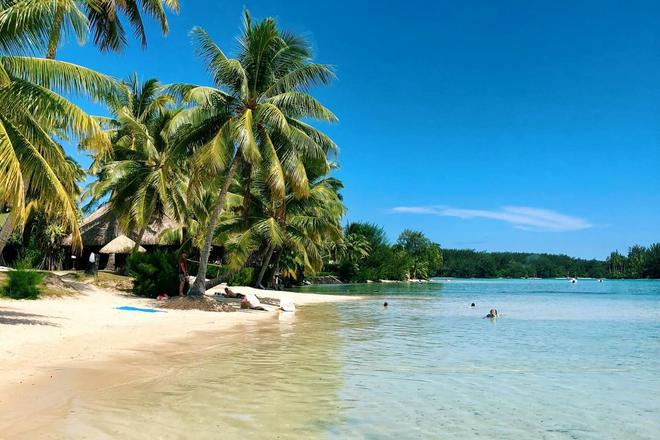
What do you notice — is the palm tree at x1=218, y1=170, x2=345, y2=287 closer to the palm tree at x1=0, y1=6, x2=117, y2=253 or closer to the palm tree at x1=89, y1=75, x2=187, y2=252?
the palm tree at x1=89, y1=75, x2=187, y2=252

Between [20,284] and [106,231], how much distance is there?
1783cm

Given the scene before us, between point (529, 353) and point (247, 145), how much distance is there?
10.2 metres

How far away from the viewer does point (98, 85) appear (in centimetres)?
1094

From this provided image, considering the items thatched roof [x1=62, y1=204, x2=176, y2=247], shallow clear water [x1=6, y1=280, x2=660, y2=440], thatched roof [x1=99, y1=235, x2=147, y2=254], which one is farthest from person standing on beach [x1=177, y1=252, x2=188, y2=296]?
thatched roof [x1=62, y1=204, x2=176, y2=247]

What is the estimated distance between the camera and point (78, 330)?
11594 mm

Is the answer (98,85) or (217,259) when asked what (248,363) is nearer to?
(98,85)

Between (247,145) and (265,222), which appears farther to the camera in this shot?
(265,222)

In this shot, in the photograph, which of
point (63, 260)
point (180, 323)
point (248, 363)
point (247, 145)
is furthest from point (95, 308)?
point (63, 260)

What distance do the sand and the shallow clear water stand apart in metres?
0.97

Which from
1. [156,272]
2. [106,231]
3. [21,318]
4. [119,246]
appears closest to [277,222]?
[156,272]

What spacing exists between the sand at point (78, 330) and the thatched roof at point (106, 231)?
13724 millimetres

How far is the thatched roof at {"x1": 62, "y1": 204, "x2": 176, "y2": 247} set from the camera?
33.0 meters

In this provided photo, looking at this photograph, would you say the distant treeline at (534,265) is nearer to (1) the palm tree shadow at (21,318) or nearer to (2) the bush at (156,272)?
(2) the bush at (156,272)

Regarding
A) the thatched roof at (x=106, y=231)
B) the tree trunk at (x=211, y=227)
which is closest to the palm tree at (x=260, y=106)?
the tree trunk at (x=211, y=227)
